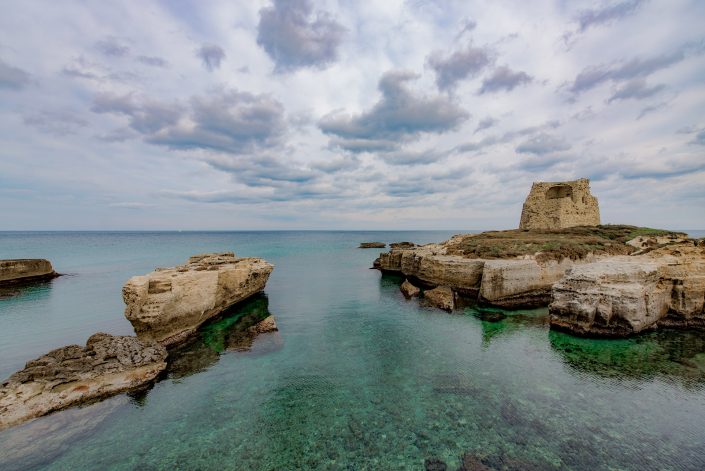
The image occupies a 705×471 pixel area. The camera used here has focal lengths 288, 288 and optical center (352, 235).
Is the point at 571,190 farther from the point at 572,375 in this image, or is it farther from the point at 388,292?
the point at 572,375

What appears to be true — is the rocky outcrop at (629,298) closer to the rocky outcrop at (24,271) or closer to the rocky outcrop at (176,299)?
the rocky outcrop at (176,299)

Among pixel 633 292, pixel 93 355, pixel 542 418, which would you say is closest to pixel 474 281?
pixel 633 292

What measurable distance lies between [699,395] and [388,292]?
18939 millimetres

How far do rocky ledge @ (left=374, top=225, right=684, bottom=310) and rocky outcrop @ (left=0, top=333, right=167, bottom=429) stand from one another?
1757cm

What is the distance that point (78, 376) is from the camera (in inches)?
402

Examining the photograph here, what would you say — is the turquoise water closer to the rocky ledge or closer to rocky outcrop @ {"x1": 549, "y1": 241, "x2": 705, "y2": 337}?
rocky outcrop @ {"x1": 549, "y1": 241, "x2": 705, "y2": 337}

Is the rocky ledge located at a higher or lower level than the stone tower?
lower

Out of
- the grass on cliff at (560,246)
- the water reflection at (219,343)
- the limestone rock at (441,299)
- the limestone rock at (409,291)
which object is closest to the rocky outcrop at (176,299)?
the water reflection at (219,343)

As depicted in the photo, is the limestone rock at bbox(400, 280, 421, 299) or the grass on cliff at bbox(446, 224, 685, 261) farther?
the limestone rock at bbox(400, 280, 421, 299)

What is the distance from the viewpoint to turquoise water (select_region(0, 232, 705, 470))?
293 inches

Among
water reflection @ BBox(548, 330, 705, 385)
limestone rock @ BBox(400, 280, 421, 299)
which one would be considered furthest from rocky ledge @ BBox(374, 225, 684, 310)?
water reflection @ BBox(548, 330, 705, 385)

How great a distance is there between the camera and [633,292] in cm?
1423

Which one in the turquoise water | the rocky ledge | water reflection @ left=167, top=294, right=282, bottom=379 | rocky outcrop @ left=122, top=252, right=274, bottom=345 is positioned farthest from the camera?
the rocky ledge

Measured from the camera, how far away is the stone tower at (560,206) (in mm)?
35906
